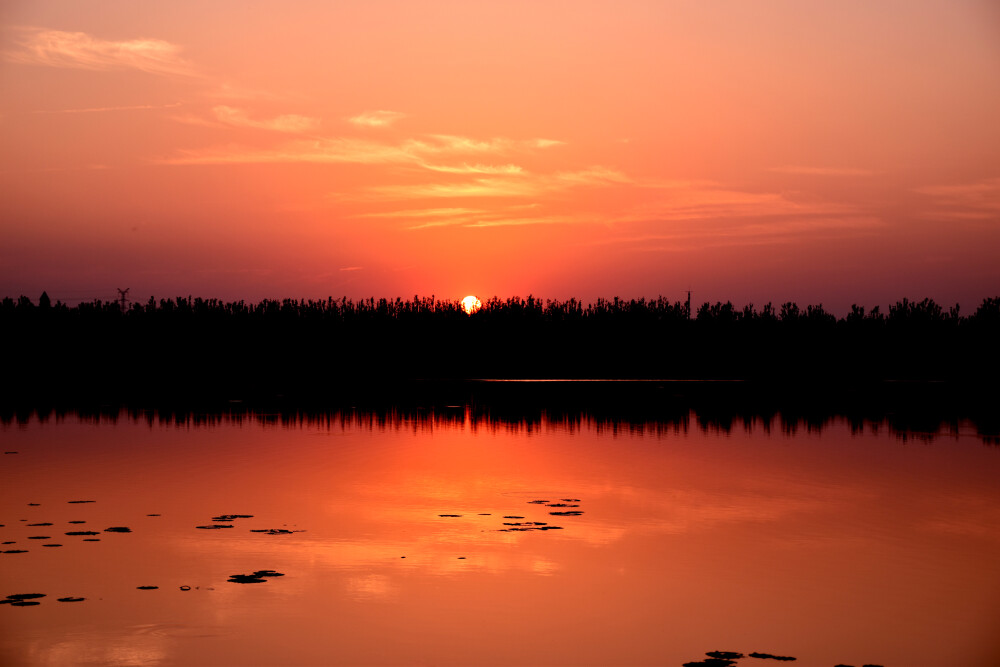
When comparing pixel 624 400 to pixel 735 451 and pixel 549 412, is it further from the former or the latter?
pixel 735 451

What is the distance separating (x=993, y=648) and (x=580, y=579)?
153 inches

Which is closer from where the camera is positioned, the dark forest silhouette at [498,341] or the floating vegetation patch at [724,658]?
the floating vegetation patch at [724,658]

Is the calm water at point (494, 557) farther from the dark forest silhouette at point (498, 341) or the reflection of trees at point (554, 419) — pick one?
the dark forest silhouette at point (498, 341)

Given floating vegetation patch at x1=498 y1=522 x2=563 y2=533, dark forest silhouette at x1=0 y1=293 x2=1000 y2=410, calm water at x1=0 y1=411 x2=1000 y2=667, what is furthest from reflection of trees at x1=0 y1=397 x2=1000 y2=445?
dark forest silhouette at x1=0 y1=293 x2=1000 y2=410

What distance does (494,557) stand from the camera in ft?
41.4

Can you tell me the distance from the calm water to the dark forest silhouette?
44.6 meters

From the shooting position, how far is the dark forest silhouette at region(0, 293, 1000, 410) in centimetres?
7269

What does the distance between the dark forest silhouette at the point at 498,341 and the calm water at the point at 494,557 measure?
1758 inches

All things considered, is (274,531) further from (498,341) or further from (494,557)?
(498,341)

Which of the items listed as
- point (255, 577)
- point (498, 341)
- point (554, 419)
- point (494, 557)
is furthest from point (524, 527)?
point (498, 341)

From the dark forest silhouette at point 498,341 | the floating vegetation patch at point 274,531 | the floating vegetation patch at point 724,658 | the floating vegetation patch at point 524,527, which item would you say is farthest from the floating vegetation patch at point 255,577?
the dark forest silhouette at point 498,341

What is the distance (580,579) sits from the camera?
11758 millimetres

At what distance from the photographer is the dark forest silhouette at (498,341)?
72.7 meters

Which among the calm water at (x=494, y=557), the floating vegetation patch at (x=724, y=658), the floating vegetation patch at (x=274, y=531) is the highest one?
the floating vegetation patch at (x=274, y=531)
